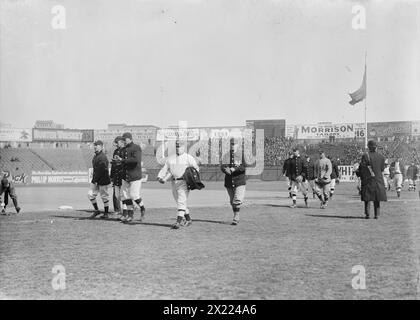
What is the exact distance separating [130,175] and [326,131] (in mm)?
61933

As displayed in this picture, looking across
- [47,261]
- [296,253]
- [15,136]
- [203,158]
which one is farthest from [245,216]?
[15,136]

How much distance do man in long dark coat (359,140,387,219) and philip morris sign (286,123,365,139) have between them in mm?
57714

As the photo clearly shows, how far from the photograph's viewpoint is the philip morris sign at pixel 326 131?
68.9m

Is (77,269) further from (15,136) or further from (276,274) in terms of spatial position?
(15,136)

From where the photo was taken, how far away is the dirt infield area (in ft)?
17.4

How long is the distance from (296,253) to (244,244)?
1150 mm

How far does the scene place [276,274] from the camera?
6.03m

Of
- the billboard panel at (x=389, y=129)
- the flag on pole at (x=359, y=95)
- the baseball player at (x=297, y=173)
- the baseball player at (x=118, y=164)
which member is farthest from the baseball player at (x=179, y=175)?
the billboard panel at (x=389, y=129)

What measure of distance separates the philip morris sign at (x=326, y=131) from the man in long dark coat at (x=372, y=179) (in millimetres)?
57714

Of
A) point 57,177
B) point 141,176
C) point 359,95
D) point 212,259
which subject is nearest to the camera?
point 212,259

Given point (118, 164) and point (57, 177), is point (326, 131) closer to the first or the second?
point (57, 177)

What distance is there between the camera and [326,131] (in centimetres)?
7075

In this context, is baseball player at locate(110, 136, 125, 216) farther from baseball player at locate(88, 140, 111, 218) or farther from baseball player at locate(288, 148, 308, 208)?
baseball player at locate(288, 148, 308, 208)

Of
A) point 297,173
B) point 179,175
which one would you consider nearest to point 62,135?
point 297,173
